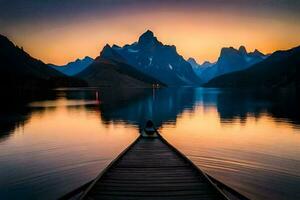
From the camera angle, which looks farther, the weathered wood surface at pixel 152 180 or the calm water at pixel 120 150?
the calm water at pixel 120 150

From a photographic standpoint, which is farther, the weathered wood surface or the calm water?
the calm water

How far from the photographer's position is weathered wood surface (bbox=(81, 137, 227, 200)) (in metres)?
17.9

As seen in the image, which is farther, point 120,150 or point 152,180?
point 120,150

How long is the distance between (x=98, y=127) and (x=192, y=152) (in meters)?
29.8

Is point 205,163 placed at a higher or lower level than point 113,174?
lower

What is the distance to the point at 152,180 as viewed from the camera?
20.9 meters

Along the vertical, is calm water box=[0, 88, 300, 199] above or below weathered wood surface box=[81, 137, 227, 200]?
below

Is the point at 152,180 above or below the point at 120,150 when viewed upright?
above

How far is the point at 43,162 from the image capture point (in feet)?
114

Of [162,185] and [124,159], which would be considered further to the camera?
[124,159]

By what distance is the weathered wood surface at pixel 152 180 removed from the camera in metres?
17.9

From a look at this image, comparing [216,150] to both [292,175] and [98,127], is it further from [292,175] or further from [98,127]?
[98,127]

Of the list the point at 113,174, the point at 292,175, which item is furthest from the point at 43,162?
the point at 292,175

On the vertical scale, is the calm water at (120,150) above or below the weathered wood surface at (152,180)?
below
